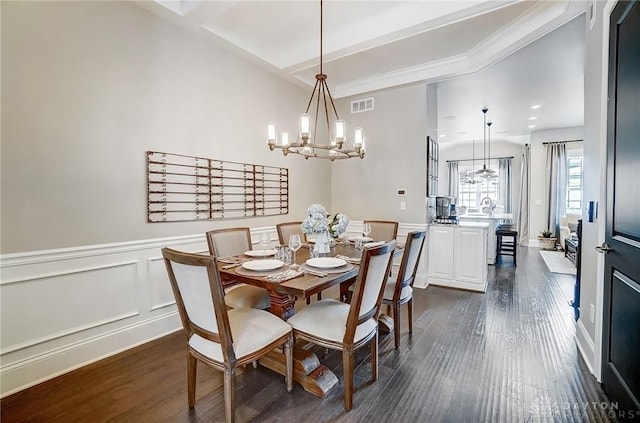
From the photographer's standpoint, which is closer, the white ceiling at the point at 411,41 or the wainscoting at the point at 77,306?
the wainscoting at the point at 77,306

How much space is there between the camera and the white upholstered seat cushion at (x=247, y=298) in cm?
237

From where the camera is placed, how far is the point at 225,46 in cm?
331

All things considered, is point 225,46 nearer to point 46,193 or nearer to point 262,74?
point 262,74

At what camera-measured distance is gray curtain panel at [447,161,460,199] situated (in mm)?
9695

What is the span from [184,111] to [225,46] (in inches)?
38.0

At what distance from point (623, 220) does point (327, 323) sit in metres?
1.74

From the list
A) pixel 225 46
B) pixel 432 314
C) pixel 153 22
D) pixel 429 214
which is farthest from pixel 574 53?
pixel 153 22

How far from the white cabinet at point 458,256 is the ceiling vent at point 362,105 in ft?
6.87

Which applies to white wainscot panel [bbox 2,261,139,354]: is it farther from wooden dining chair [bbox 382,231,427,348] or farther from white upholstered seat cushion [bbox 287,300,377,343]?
wooden dining chair [bbox 382,231,427,348]

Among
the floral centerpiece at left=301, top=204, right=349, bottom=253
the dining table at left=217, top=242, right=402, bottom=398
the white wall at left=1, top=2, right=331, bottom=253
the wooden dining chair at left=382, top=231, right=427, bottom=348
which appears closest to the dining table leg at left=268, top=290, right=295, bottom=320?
the dining table at left=217, top=242, right=402, bottom=398

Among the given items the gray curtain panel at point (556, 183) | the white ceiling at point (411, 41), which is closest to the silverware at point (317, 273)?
the white ceiling at point (411, 41)

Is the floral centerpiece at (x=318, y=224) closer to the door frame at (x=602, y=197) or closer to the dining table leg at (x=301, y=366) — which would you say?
the dining table leg at (x=301, y=366)

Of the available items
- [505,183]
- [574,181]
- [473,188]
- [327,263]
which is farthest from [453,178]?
[327,263]

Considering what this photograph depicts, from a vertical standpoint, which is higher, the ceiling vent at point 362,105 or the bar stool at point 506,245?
the ceiling vent at point 362,105
